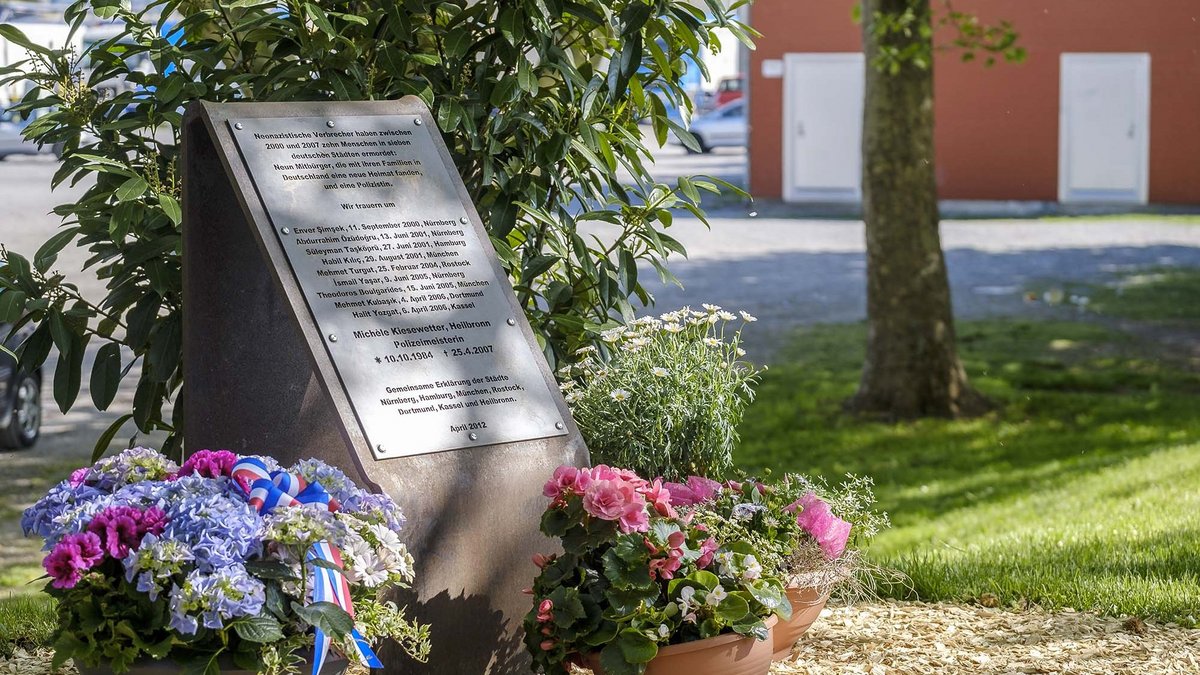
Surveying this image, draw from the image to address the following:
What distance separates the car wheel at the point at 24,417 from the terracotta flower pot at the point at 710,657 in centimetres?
760

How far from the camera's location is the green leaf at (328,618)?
2.71 meters

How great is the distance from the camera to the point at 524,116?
4406 mm

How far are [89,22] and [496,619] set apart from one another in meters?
20.6

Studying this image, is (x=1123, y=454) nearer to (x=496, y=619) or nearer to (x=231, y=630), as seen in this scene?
(x=496, y=619)

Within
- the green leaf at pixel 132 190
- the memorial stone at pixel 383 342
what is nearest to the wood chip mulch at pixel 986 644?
the memorial stone at pixel 383 342

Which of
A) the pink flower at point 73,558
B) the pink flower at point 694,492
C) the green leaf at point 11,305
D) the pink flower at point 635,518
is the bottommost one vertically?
the pink flower at point 694,492

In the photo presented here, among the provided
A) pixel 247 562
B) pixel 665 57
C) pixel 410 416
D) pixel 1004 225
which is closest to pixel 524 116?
pixel 665 57

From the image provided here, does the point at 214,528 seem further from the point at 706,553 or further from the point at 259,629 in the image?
the point at 706,553

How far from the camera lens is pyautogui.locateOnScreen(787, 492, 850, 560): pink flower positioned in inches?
147

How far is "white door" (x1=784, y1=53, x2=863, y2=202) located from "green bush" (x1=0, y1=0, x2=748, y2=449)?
2029 cm

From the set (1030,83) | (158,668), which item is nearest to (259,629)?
(158,668)

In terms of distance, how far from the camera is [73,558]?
2691 mm

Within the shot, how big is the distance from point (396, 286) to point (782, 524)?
1.19 m

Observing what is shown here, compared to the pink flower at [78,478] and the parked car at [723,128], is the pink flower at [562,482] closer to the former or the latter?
the pink flower at [78,478]
